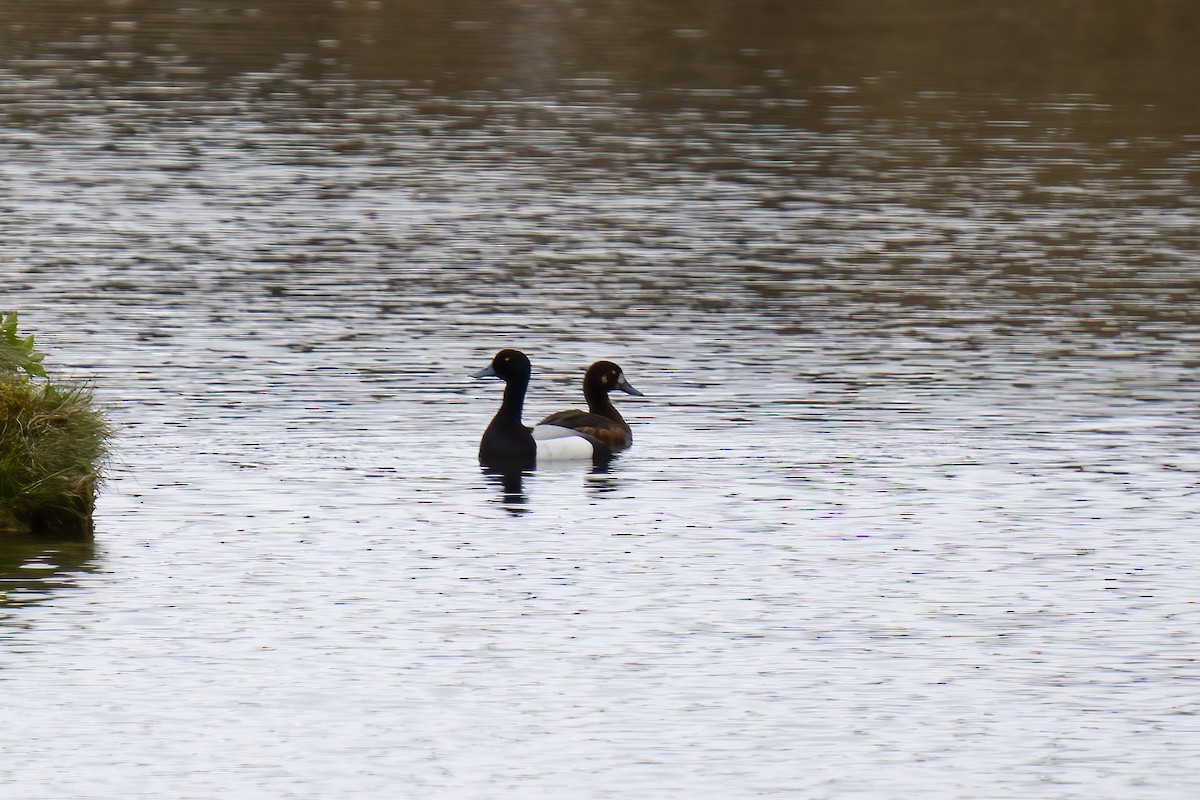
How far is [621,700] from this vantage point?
13.0 metres

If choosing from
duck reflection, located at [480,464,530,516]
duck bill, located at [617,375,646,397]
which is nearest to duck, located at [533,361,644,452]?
duck bill, located at [617,375,646,397]

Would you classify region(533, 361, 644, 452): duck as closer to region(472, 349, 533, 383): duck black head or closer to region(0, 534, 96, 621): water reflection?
region(472, 349, 533, 383): duck black head

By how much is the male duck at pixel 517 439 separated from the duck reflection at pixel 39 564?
437 cm

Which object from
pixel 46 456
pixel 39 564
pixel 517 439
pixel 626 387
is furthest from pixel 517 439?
pixel 39 564

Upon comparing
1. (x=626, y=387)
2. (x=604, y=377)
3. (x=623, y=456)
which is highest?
(x=604, y=377)

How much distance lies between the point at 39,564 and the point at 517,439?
216 inches

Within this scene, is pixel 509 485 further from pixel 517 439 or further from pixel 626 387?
pixel 626 387

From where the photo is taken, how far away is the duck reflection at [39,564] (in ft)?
49.3

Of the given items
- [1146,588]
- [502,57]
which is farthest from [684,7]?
[1146,588]

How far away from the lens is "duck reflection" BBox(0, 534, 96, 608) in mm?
15031

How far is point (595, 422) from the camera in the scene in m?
21.1

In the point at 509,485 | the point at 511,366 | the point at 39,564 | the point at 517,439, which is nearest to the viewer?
the point at 39,564

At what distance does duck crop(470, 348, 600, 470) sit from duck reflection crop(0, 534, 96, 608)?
437 centimetres

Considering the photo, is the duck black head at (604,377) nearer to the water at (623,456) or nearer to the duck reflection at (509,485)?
the water at (623,456)
